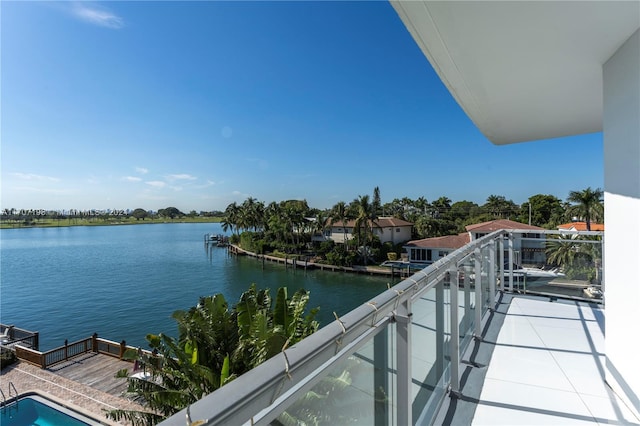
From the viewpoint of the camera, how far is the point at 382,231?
123ft

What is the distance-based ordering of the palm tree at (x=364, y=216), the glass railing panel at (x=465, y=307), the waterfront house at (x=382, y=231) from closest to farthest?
the glass railing panel at (x=465, y=307)
the palm tree at (x=364, y=216)
the waterfront house at (x=382, y=231)

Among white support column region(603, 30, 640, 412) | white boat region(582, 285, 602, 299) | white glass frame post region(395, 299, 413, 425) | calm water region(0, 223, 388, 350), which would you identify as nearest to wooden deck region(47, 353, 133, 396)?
calm water region(0, 223, 388, 350)

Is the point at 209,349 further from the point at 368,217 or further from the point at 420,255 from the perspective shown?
the point at 420,255

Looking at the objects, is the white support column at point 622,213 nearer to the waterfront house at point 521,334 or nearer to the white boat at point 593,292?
the waterfront house at point 521,334

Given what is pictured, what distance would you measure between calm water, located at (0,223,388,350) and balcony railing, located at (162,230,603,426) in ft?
64.3

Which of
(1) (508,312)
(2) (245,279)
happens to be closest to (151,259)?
(2) (245,279)

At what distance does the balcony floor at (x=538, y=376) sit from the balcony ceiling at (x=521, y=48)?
2445mm

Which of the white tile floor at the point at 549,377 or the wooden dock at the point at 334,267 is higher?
the white tile floor at the point at 549,377

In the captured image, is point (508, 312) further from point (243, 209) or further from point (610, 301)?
point (243, 209)

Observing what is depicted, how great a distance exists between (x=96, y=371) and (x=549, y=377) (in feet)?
56.5

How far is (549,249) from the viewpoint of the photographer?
448 cm

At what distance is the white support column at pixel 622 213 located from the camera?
79.3 inches

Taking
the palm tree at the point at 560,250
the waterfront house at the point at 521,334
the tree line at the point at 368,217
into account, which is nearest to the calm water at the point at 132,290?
the tree line at the point at 368,217

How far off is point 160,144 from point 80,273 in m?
19.2
